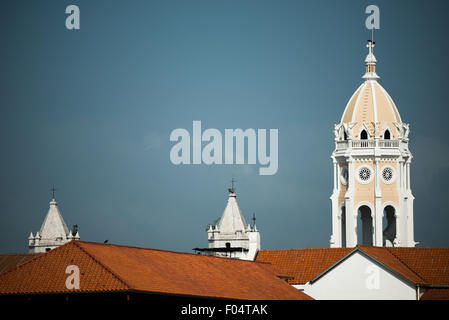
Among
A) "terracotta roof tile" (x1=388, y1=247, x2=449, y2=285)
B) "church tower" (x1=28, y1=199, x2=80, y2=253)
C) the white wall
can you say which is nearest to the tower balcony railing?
"terracotta roof tile" (x1=388, y1=247, x2=449, y2=285)

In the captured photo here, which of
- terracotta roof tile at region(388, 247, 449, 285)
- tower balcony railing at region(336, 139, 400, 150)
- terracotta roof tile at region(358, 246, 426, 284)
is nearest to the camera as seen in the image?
terracotta roof tile at region(358, 246, 426, 284)

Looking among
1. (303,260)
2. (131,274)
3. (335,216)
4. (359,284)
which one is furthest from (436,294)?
(335,216)

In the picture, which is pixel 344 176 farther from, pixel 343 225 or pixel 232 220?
pixel 232 220

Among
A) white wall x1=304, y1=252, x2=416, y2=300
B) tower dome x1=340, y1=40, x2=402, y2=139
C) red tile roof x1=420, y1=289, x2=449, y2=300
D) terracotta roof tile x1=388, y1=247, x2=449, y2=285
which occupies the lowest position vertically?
red tile roof x1=420, y1=289, x2=449, y2=300

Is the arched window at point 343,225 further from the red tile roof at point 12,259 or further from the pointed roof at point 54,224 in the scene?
the pointed roof at point 54,224

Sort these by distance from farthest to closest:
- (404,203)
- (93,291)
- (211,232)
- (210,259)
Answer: (211,232) < (404,203) < (210,259) < (93,291)

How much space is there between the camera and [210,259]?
7800 cm

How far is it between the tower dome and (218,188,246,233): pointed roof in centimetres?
3372

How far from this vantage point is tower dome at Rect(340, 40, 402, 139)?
116 metres

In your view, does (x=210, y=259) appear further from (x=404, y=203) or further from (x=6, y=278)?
(x=404, y=203)

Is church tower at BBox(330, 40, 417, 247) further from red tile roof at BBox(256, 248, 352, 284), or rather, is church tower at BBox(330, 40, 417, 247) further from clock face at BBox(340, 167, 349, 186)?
red tile roof at BBox(256, 248, 352, 284)
